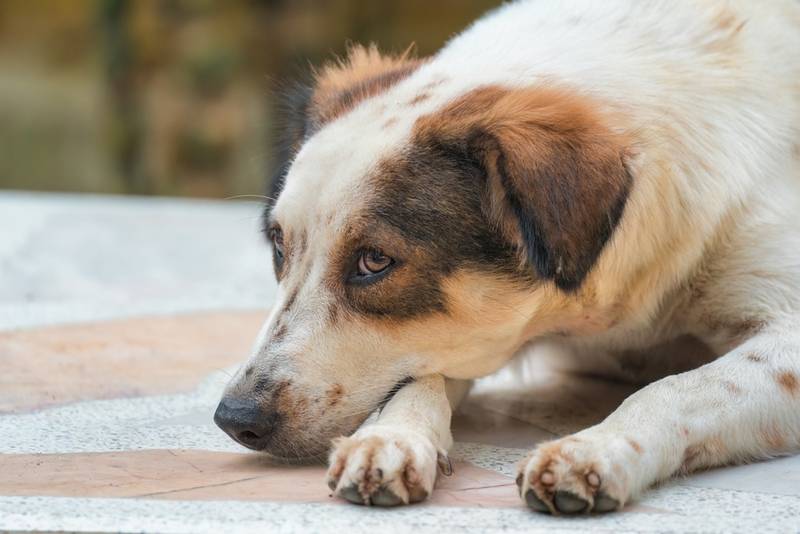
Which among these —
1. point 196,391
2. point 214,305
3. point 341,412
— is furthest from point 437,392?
point 214,305

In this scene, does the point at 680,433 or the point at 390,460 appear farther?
the point at 680,433

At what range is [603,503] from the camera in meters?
2.44

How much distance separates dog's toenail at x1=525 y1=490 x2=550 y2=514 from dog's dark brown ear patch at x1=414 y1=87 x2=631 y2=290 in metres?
0.59

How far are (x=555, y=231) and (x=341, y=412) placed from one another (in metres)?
0.63

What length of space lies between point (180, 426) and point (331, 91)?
41.1 inches

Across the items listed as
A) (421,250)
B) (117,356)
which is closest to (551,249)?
(421,250)

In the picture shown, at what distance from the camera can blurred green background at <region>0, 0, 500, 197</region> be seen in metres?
11.8

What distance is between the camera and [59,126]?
1227 cm

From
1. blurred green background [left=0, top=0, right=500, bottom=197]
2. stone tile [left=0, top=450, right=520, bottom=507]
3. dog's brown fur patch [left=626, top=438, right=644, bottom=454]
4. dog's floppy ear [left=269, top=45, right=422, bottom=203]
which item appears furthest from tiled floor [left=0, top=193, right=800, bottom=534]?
blurred green background [left=0, top=0, right=500, bottom=197]

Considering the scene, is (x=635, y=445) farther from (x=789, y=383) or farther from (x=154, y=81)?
(x=154, y=81)

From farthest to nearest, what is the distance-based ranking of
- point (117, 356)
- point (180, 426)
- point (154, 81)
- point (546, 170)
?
point (154, 81)
point (117, 356)
point (180, 426)
point (546, 170)

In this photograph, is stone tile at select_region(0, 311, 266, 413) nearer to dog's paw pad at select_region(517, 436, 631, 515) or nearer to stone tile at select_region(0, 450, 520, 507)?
stone tile at select_region(0, 450, 520, 507)

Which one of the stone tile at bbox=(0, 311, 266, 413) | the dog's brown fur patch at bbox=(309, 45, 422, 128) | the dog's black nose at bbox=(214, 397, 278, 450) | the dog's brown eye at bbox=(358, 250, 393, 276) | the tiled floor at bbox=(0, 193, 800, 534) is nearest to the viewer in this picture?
the tiled floor at bbox=(0, 193, 800, 534)

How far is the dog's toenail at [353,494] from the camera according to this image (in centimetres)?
245
